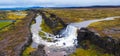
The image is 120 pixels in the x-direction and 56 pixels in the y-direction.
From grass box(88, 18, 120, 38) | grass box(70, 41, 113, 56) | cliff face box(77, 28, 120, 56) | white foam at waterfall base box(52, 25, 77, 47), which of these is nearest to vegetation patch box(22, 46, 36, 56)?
white foam at waterfall base box(52, 25, 77, 47)

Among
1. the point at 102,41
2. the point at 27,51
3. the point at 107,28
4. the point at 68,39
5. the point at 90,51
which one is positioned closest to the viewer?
the point at 102,41

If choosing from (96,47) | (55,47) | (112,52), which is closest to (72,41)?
(55,47)

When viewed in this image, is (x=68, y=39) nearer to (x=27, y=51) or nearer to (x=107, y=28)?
(x=107, y=28)

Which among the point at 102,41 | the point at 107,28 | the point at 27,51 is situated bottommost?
the point at 27,51

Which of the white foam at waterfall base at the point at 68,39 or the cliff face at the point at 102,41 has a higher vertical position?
the cliff face at the point at 102,41

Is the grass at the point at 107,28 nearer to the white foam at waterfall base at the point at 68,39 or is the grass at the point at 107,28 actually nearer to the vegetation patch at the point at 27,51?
the white foam at waterfall base at the point at 68,39

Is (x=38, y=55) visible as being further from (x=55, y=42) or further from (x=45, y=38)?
(x=45, y=38)

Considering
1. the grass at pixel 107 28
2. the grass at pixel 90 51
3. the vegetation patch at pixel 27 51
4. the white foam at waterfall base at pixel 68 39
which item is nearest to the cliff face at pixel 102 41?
the grass at pixel 90 51

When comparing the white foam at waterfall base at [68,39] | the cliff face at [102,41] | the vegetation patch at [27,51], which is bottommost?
the white foam at waterfall base at [68,39]

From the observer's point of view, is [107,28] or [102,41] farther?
[107,28]

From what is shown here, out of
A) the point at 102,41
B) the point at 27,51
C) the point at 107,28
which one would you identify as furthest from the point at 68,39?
the point at 102,41
